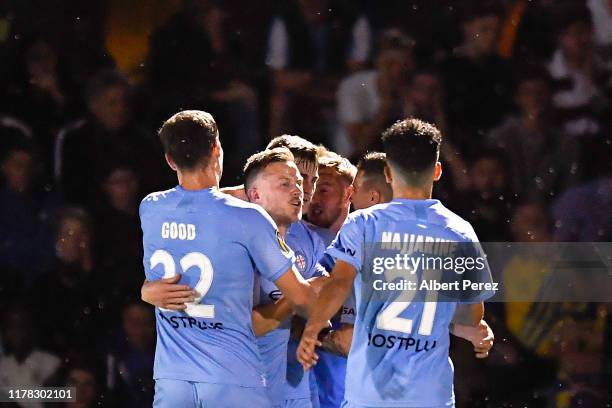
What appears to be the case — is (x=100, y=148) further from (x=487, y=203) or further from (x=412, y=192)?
(x=412, y=192)

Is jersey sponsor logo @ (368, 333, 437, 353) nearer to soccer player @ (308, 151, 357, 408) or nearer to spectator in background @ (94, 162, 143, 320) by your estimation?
soccer player @ (308, 151, 357, 408)

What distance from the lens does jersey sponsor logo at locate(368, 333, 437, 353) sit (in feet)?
11.9

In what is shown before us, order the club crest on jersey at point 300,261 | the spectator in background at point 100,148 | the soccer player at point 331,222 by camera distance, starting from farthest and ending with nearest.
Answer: the spectator in background at point 100,148
the soccer player at point 331,222
the club crest on jersey at point 300,261

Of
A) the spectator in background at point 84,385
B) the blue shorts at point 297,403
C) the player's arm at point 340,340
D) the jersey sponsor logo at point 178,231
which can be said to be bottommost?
the spectator in background at point 84,385

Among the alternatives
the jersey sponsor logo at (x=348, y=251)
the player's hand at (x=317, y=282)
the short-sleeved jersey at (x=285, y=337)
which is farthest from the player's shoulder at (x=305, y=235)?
the jersey sponsor logo at (x=348, y=251)

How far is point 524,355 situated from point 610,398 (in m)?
0.53

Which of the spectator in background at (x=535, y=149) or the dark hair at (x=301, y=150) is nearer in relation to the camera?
the dark hair at (x=301, y=150)

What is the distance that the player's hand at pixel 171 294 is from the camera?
3695 millimetres

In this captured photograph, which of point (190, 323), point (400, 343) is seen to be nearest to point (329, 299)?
point (400, 343)

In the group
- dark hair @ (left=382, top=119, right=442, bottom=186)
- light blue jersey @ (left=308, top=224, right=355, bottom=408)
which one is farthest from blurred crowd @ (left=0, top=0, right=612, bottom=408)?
dark hair @ (left=382, top=119, right=442, bottom=186)

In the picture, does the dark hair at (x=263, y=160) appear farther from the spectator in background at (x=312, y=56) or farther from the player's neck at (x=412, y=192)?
the spectator in background at (x=312, y=56)

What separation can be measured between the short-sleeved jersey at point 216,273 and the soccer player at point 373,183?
0.90 m

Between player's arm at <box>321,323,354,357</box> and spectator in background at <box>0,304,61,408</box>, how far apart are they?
96.9 inches

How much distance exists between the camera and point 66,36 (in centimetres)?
696
